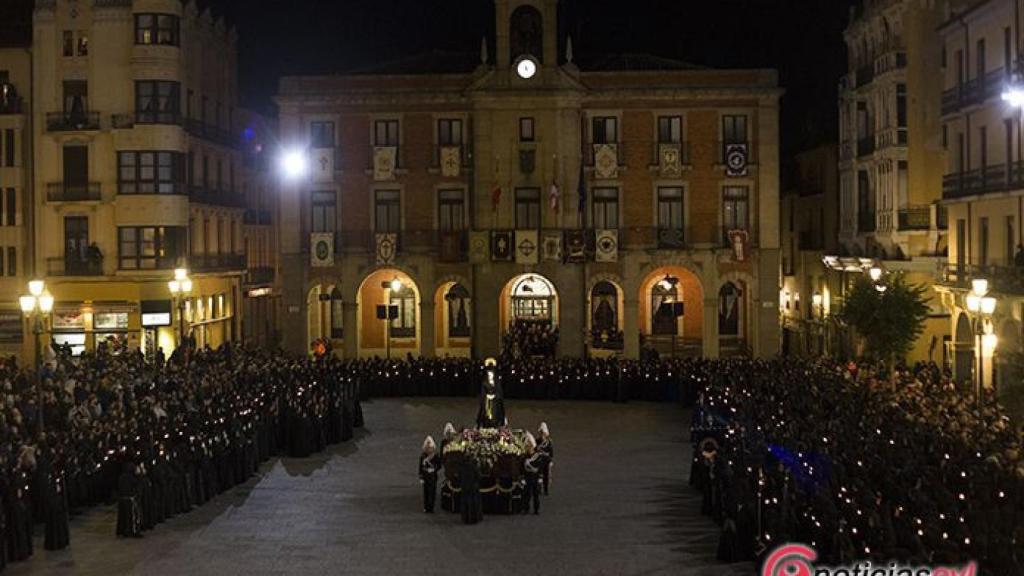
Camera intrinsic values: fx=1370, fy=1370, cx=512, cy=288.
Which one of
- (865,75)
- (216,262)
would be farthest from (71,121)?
(865,75)

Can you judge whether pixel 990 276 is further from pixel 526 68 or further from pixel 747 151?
pixel 526 68

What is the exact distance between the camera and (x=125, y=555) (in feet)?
86.4

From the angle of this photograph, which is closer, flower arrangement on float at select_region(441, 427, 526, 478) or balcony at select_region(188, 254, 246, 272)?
flower arrangement on float at select_region(441, 427, 526, 478)

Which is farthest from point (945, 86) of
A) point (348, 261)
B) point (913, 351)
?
point (348, 261)

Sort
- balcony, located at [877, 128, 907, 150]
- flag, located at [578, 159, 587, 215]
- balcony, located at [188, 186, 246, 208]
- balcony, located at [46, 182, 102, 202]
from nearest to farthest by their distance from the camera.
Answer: balcony, located at [877, 128, 907, 150] → balcony, located at [46, 182, 102, 202] → flag, located at [578, 159, 587, 215] → balcony, located at [188, 186, 246, 208]

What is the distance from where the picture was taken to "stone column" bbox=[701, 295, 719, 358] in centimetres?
5850

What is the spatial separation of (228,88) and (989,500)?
49.3 meters

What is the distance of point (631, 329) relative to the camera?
192 feet

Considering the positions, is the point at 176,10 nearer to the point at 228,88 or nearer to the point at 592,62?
the point at 228,88

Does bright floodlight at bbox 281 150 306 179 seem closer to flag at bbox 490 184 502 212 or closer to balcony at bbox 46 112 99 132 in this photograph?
balcony at bbox 46 112 99 132

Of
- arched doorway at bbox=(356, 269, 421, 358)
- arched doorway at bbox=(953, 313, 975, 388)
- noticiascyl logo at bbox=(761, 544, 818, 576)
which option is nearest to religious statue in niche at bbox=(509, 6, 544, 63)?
arched doorway at bbox=(356, 269, 421, 358)

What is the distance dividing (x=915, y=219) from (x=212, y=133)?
101ft

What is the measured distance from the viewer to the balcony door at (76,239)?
5615 cm

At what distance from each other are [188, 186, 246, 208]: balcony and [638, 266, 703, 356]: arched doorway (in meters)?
19.8
